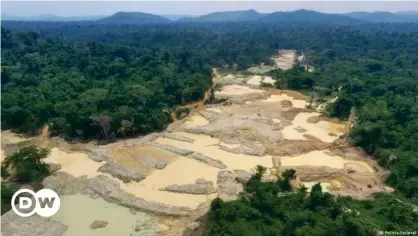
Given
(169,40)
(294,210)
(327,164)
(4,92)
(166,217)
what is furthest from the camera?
(169,40)

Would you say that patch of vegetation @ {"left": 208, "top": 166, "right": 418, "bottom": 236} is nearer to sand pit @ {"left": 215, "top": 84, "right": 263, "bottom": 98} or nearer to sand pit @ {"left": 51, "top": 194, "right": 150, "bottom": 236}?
sand pit @ {"left": 51, "top": 194, "right": 150, "bottom": 236}

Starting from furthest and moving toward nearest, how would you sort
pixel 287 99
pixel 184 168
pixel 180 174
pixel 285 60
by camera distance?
pixel 285 60 < pixel 287 99 < pixel 184 168 < pixel 180 174

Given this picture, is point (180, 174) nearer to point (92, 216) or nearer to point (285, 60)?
point (92, 216)

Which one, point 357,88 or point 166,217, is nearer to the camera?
point 166,217

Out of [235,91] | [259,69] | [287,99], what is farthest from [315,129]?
[259,69]

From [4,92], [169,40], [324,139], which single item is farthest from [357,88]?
[169,40]

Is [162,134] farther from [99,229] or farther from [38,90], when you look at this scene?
[38,90]

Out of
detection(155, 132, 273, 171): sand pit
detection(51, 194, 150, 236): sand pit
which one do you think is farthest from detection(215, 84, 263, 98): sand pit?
detection(51, 194, 150, 236): sand pit
